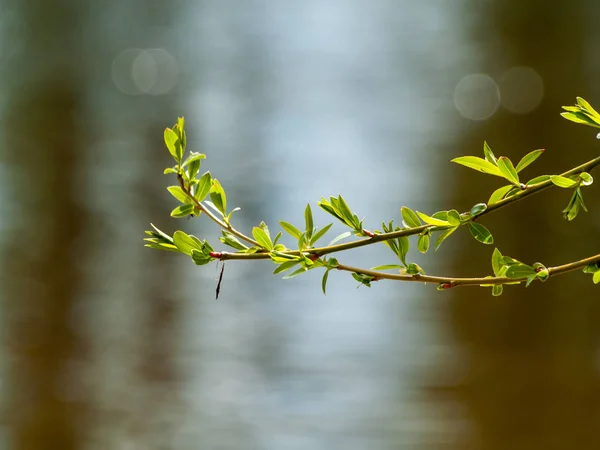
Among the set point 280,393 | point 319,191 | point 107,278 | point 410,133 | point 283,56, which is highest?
point 283,56

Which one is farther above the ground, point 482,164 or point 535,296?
point 482,164

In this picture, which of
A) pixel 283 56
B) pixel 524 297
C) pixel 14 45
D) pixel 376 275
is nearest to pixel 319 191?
pixel 283 56

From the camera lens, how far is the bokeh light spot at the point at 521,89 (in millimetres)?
1072

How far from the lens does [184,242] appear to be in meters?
0.24

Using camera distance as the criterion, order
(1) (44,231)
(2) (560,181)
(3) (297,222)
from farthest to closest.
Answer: (1) (44,231) < (3) (297,222) < (2) (560,181)

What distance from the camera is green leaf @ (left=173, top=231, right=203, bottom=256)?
24cm

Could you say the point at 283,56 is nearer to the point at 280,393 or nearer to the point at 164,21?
the point at 164,21

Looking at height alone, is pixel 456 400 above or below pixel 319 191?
below

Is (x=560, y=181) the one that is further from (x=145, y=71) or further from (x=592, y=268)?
(x=145, y=71)

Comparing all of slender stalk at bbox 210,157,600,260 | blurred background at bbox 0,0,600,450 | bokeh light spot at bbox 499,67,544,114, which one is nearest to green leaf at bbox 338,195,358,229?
slender stalk at bbox 210,157,600,260

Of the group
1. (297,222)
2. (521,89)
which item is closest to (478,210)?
(297,222)

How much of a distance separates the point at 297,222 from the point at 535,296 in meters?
0.43

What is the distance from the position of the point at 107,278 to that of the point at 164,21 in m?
0.51

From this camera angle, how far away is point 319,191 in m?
1.09
